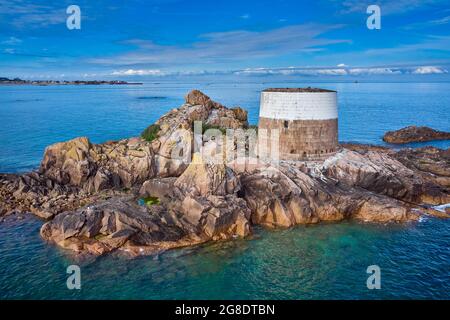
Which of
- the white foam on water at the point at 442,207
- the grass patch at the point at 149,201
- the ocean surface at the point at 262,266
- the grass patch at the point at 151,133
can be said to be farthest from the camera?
the grass patch at the point at 151,133

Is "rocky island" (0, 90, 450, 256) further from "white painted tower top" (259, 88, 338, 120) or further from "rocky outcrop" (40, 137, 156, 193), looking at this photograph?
"white painted tower top" (259, 88, 338, 120)

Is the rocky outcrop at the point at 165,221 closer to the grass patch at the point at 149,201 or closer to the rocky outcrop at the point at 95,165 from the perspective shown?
the grass patch at the point at 149,201

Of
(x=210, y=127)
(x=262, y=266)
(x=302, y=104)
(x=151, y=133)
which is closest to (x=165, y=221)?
(x=262, y=266)

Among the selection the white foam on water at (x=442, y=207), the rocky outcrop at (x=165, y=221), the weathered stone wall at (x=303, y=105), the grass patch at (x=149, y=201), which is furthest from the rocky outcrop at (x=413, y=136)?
the grass patch at (x=149, y=201)

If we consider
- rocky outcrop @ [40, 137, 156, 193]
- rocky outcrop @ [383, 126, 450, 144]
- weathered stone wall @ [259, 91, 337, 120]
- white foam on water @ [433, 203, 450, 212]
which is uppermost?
weathered stone wall @ [259, 91, 337, 120]

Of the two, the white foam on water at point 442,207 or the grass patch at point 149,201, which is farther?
the white foam on water at point 442,207

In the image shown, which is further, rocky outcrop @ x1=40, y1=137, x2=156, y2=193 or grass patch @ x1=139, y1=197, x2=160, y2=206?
rocky outcrop @ x1=40, y1=137, x2=156, y2=193

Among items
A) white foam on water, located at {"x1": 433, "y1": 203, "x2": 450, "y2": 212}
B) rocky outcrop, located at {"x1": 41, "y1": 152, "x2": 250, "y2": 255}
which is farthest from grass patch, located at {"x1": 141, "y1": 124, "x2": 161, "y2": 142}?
white foam on water, located at {"x1": 433, "y1": 203, "x2": 450, "y2": 212}

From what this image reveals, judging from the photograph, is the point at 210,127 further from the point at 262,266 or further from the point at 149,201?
the point at 262,266
